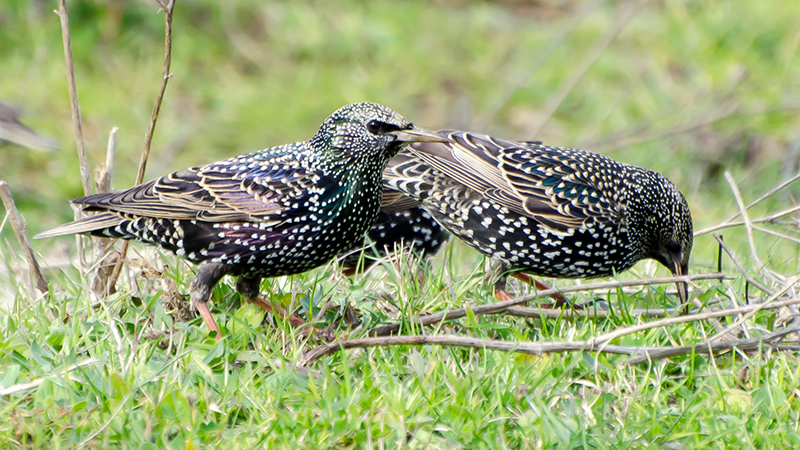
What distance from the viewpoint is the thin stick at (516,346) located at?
11.3ft

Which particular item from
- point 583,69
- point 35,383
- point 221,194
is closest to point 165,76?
point 221,194

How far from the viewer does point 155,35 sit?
9.68m

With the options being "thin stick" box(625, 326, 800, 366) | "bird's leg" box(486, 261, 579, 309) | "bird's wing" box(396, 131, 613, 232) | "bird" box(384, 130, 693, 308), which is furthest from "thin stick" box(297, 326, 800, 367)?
"bird's wing" box(396, 131, 613, 232)

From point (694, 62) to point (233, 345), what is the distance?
6.94 meters

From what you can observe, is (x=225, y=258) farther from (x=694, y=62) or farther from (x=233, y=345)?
(x=694, y=62)

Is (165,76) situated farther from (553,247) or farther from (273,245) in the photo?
(553,247)

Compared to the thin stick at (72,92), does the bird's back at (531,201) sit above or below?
below

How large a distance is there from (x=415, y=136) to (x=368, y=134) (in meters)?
0.20

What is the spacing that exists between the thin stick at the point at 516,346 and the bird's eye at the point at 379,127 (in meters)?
0.93

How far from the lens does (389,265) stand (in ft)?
14.0

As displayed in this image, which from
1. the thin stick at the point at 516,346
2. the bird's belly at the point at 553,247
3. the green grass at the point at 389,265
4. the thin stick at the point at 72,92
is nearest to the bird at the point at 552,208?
the bird's belly at the point at 553,247

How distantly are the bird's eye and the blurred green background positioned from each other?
175 inches

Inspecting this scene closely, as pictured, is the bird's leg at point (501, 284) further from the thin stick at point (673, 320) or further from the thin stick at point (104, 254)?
the thin stick at point (104, 254)

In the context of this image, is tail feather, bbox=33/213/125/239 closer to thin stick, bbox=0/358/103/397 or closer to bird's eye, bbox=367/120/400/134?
thin stick, bbox=0/358/103/397
